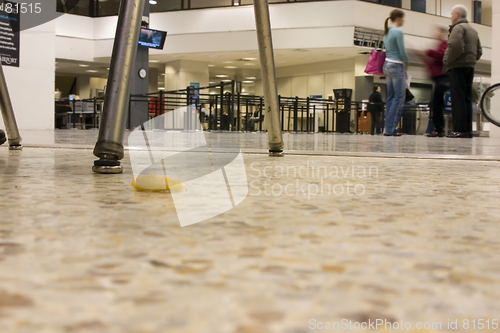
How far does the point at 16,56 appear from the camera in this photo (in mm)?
7438

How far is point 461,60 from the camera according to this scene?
169 inches

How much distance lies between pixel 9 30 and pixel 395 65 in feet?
17.8

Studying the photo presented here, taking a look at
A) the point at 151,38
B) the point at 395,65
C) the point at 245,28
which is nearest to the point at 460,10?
the point at 395,65

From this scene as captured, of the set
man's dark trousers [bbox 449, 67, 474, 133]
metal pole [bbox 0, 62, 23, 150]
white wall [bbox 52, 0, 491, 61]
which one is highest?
white wall [bbox 52, 0, 491, 61]

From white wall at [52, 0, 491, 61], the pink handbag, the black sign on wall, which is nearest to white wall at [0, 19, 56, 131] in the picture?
the black sign on wall

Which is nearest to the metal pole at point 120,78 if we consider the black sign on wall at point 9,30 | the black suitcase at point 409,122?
the black sign on wall at point 9,30

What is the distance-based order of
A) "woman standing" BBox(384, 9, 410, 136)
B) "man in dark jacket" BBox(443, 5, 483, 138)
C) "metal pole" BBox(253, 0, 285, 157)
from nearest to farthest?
"metal pole" BBox(253, 0, 285, 157) < "man in dark jacket" BBox(443, 5, 483, 138) < "woman standing" BBox(384, 9, 410, 136)

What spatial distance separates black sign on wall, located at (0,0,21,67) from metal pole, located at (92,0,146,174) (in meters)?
6.86

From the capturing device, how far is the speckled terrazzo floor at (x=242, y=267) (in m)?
0.16

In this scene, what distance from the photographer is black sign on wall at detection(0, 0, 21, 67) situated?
683 cm

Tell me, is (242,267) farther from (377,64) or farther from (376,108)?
Result: (376,108)

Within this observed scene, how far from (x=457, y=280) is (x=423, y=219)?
182 mm

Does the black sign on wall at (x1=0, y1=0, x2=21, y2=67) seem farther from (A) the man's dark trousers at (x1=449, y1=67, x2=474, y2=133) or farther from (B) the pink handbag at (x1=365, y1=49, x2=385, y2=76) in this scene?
(A) the man's dark trousers at (x1=449, y1=67, x2=474, y2=133)

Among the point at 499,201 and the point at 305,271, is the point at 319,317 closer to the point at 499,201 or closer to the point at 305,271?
the point at 305,271
